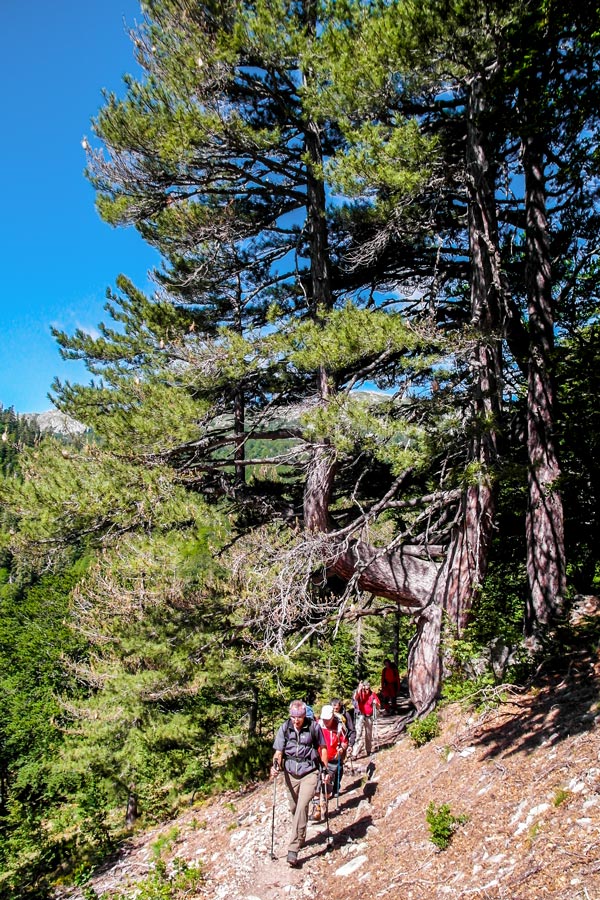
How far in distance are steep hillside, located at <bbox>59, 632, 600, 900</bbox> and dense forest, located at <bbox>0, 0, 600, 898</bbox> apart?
101 cm

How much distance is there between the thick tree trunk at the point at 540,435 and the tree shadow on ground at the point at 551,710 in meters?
0.78

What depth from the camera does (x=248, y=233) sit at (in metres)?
9.17

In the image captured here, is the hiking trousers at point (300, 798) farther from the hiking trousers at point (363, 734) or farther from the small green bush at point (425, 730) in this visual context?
the hiking trousers at point (363, 734)

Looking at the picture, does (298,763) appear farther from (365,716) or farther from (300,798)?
(365,716)

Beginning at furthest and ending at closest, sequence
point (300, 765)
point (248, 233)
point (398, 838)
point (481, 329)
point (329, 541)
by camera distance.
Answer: point (248, 233) → point (329, 541) → point (481, 329) → point (300, 765) → point (398, 838)

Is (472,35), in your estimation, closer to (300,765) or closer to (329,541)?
(329,541)

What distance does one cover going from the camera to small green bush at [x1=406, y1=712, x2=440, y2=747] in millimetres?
6508

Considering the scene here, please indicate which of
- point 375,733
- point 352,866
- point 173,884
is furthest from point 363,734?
point 352,866

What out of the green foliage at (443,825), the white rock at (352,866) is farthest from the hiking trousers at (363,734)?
the green foliage at (443,825)

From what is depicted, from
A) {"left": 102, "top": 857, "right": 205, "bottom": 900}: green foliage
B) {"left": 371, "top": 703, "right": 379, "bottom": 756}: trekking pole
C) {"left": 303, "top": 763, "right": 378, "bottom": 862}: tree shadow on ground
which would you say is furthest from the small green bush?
{"left": 102, "top": 857, "right": 205, "bottom": 900}: green foliage

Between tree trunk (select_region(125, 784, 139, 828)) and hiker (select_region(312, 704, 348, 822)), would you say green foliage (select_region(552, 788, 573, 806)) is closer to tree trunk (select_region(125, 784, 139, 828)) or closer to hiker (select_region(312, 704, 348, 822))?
hiker (select_region(312, 704, 348, 822))

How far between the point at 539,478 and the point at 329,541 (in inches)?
113

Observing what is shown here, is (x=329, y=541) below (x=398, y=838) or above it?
above

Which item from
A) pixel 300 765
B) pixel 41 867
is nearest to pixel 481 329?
pixel 300 765
